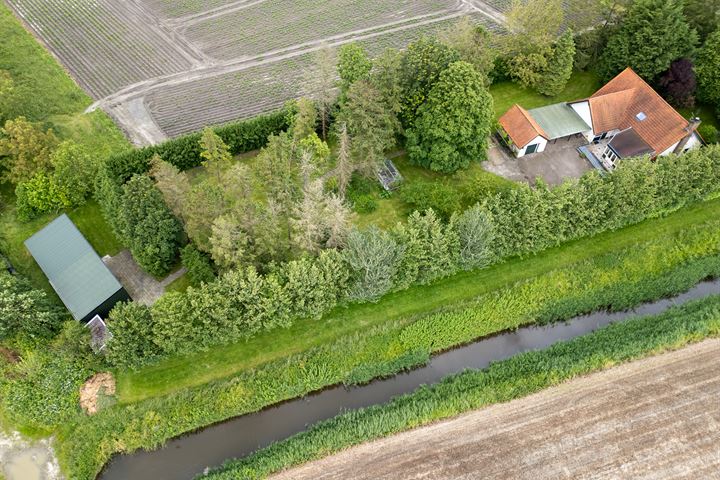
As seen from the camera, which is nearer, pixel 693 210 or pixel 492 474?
pixel 492 474

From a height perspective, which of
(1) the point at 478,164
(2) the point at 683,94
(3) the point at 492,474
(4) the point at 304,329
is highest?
(2) the point at 683,94

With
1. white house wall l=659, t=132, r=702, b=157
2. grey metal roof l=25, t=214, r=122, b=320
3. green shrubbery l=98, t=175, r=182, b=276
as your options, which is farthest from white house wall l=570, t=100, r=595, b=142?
grey metal roof l=25, t=214, r=122, b=320

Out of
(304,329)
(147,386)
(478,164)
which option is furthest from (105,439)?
(478,164)

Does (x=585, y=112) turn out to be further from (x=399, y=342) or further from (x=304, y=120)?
(x=399, y=342)

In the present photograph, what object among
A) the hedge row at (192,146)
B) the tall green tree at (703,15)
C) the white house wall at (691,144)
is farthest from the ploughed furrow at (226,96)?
the tall green tree at (703,15)

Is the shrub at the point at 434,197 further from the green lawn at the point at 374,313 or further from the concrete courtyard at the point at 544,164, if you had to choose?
the concrete courtyard at the point at 544,164

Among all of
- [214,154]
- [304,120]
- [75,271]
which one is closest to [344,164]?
[304,120]

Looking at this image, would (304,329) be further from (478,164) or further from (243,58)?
(243,58)
